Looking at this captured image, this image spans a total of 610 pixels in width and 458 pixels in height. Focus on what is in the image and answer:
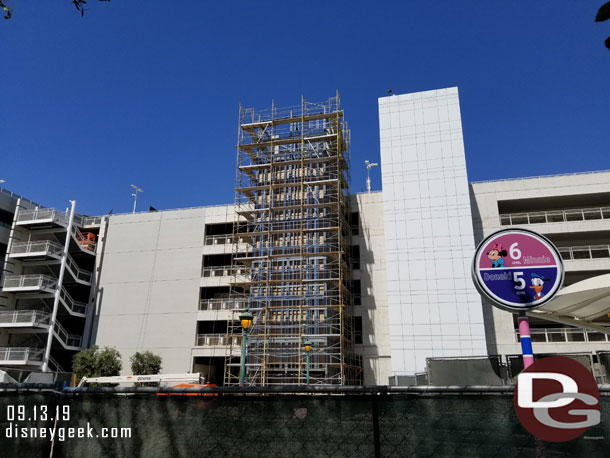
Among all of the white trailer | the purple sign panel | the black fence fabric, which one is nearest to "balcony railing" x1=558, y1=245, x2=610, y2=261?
the white trailer

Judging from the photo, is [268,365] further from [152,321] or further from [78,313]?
[78,313]

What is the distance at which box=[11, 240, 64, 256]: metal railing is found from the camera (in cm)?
3697

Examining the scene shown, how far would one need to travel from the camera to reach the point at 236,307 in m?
36.0

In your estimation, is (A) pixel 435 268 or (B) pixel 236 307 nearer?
(A) pixel 435 268

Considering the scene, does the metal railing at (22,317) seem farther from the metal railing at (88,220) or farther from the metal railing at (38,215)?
the metal railing at (88,220)

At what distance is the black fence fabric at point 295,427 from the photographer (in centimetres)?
330

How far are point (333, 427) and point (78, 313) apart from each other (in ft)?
134

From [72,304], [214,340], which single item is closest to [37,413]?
[214,340]

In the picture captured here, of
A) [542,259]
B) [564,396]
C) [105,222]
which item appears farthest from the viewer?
[105,222]

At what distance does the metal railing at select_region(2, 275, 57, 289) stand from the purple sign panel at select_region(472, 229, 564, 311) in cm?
3874

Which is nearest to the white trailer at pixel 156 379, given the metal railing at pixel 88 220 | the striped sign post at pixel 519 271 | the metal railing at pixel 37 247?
the metal railing at pixel 37 247

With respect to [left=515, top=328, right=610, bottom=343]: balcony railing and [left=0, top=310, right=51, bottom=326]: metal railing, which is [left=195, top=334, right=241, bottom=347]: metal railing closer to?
[left=0, top=310, right=51, bottom=326]: metal railing

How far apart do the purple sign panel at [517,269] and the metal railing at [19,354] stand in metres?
37.0

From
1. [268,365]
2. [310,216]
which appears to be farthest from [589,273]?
[268,365]
